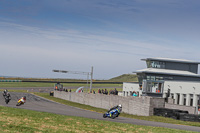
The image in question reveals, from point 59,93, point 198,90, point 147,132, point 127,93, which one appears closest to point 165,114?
point 198,90

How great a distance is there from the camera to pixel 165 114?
107 ft

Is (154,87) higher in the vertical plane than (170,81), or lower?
lower

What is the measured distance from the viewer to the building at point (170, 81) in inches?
1783

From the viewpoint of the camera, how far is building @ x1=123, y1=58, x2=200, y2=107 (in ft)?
149

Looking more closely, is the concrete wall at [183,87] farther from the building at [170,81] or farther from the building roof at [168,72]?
the building roof at [168,72]

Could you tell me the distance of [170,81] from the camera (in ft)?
168

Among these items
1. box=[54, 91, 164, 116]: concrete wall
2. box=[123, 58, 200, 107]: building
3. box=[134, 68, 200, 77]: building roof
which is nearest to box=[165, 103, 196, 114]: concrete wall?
box=[54, 91, 164, 116]: concrete wall

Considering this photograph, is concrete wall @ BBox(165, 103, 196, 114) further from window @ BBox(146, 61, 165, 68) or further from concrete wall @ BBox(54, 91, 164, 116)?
window @ BBox(146, 61, 165, 68)

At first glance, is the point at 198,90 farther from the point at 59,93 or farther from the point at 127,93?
the point at 59,93

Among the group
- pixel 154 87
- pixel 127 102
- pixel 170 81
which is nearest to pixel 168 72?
pixel 170 81

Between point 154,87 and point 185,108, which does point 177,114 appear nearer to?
point 185,108

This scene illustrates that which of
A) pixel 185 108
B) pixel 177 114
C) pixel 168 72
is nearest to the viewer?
pixel 177 114

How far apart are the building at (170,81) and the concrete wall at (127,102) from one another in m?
7.37

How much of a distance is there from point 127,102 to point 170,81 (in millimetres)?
13654
